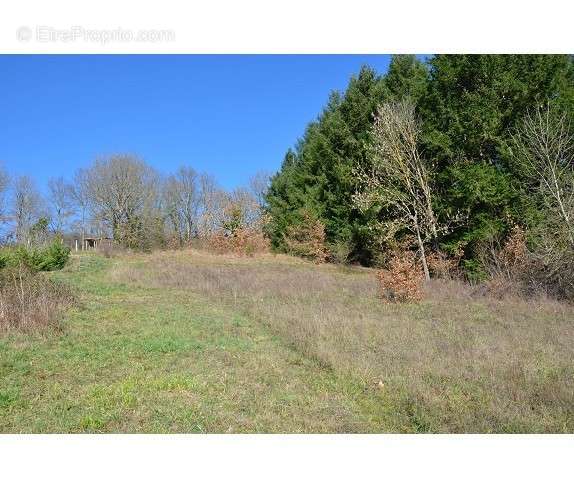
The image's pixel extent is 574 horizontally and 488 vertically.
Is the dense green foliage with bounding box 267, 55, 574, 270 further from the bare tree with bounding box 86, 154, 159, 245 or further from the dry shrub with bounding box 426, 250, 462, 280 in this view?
the bare tree with bounding box 86, 154, 159, 245

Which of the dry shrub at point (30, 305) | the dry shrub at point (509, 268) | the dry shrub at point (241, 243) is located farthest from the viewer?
the dry shrub at point (241, 243)

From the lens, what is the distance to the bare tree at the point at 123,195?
34.8 meters

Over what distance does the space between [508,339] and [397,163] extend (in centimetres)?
1361

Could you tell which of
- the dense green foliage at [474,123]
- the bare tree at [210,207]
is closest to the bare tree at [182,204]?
the bare tree at [210,207]

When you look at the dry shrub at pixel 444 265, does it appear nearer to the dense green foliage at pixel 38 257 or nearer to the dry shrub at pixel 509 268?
the dry shrub at pixel 509 268

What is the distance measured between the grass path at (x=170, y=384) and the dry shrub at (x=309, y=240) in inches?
753

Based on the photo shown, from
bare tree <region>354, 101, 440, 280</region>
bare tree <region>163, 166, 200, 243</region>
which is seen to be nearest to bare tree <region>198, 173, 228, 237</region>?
bare tree <region>163, 166, 200, 243</region>

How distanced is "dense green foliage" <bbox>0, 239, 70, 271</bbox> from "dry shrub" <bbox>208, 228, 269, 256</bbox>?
40.8 ft

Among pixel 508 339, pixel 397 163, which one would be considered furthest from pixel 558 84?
pixel 508 339

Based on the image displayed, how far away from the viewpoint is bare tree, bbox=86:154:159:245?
3478 cm

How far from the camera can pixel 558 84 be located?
15.2 m

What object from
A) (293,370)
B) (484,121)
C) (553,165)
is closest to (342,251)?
(484,121)

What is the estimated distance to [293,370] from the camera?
5.78 meters

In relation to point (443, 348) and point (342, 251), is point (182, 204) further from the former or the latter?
point (443, 348)
